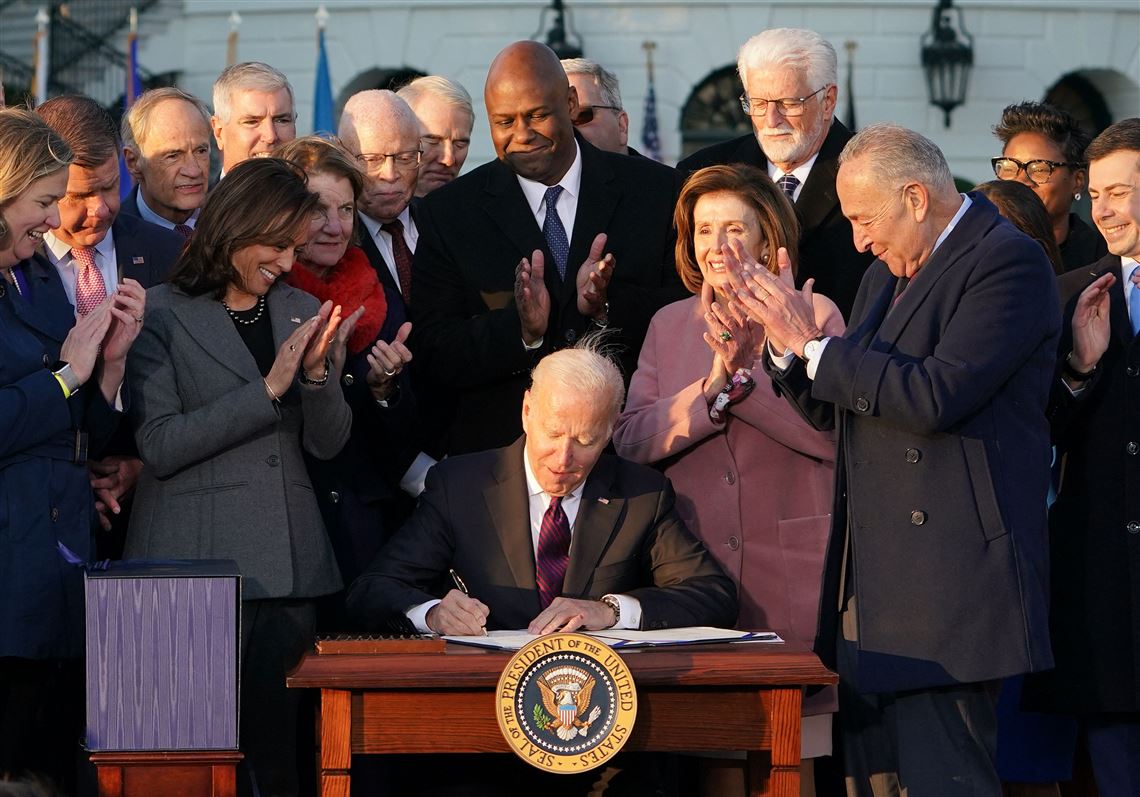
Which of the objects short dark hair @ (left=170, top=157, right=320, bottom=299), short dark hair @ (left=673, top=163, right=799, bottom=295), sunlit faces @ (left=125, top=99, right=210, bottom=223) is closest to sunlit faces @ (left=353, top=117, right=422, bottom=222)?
sunlit faces @ (left=125, top=99, right=210, bottom=223)

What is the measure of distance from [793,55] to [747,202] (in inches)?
31.9

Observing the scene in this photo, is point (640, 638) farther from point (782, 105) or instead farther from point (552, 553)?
point (782, 105)

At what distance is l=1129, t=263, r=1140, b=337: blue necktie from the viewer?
5168mm

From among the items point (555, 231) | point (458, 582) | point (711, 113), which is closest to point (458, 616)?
point (458, 582)

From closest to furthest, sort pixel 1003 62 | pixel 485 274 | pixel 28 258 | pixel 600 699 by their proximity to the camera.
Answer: pixel 600 699 → pixel 28 258 → pixel 485 274 → pixel 1003 62

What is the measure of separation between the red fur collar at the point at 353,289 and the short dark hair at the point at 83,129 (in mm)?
622

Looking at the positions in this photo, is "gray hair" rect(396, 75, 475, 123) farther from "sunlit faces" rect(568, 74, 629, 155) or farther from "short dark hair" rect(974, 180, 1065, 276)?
"short dark hair" rect(974, 180, 1065, 276)

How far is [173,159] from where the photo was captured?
626 centimetres

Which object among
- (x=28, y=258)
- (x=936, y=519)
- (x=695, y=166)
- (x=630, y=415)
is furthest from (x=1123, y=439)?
(x=28, y=258)

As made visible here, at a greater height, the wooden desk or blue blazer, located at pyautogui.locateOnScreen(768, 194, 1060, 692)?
blue blazer, located at pyautogui.locateOnScreen(768, 194, 1060, 692)

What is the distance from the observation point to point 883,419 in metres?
4.61

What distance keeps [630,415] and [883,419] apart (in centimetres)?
90

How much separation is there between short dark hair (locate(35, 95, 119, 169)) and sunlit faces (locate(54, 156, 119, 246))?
3 centimetres

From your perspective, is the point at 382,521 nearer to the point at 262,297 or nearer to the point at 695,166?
the point at 262,297
